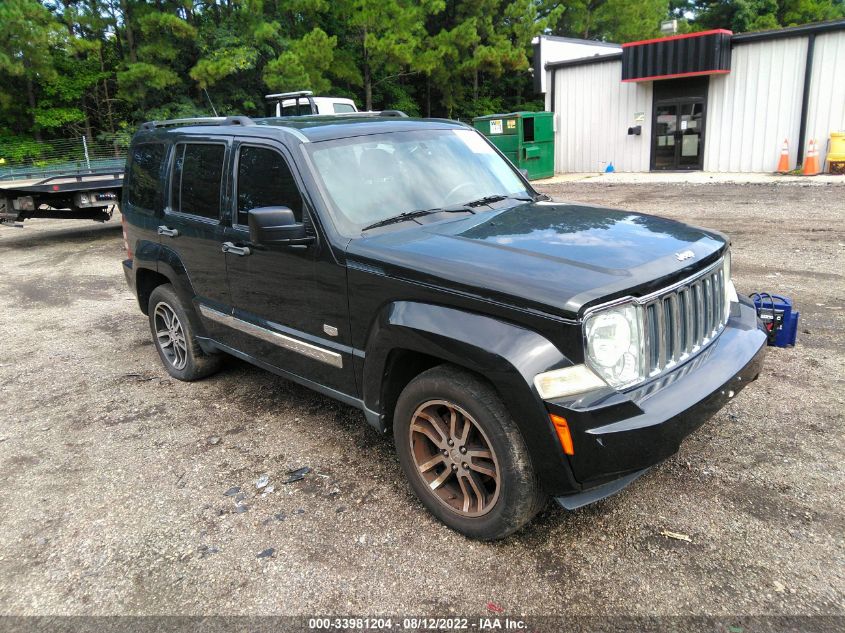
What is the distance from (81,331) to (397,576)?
5491mm

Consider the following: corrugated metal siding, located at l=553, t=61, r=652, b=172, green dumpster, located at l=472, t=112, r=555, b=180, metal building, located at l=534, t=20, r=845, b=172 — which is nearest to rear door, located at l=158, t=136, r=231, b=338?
green dumpster, located at l=472, t=112, r=555, b=180

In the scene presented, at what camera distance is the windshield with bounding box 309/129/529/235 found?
3.56 meters

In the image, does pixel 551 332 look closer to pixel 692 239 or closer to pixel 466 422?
pixel 466 422

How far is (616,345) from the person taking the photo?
8.67 feet

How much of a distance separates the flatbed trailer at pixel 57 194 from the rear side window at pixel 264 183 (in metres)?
8.54

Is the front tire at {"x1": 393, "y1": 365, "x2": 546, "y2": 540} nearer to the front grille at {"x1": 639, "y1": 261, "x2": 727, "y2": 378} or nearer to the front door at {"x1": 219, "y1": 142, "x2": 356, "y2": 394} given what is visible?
the front door at {"x1": 219, "y1": 142, "x2": 356, "y2": 394}

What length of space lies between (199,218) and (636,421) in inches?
128

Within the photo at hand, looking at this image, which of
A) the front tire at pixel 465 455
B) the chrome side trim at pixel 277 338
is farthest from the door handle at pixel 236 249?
the front tire at pixel 465 455

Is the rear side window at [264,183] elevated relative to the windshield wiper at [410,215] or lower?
elevated

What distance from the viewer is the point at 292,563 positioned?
2.96 metres

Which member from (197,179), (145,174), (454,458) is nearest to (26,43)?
(145,174)

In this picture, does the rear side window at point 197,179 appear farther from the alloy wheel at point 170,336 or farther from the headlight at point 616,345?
the headlight at point 616,345

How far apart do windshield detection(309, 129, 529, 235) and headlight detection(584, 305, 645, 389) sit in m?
1.44

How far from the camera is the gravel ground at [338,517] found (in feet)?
8.92
